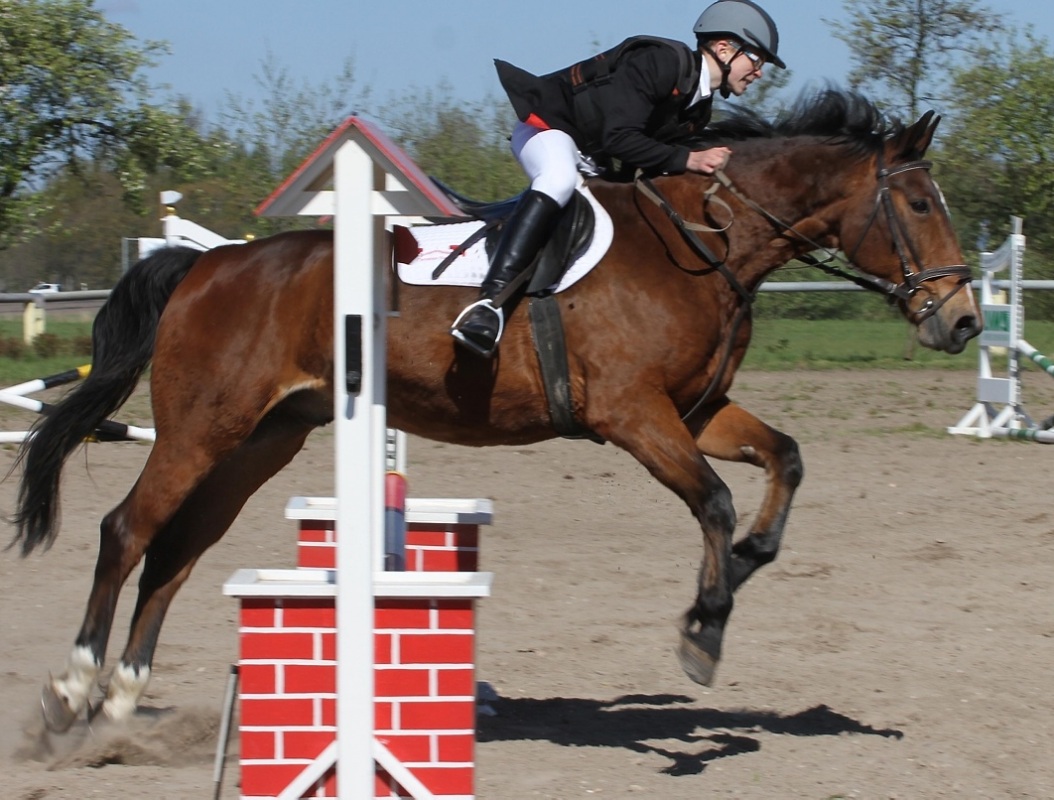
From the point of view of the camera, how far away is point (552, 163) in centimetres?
409

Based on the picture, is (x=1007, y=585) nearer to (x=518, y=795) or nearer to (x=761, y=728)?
(x=761, y=728)

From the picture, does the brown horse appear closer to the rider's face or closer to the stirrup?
the stirrup

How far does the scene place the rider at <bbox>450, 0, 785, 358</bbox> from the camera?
4043 millimetres

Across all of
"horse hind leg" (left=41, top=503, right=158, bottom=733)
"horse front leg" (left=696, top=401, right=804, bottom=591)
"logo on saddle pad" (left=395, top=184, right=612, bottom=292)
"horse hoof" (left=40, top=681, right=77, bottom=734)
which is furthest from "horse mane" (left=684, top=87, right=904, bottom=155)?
"horse hoof" (left=40, top=681, right=77, bottom=734)

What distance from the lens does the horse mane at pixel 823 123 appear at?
174 inches

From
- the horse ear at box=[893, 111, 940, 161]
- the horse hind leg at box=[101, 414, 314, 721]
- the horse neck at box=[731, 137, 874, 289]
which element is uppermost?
the horse ear at box=[893, 111, 940, 161]

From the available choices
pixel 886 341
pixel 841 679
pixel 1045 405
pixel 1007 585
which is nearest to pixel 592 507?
pixel 1007 585

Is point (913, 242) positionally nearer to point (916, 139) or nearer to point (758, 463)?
point (916, 139)

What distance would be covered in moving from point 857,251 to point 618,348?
2.94ft

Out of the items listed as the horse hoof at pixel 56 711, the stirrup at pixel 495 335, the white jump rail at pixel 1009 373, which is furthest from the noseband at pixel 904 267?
the white jump rail at pixel 1009 373

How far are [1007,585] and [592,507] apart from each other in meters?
2.52

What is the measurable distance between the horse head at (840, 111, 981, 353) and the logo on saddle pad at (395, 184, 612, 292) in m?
0.83

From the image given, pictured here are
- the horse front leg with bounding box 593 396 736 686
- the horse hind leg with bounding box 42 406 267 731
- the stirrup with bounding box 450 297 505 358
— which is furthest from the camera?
the horse hind leg with bounding box 42 406 267 731

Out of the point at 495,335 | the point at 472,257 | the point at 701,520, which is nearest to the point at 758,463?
the point at 701,520
